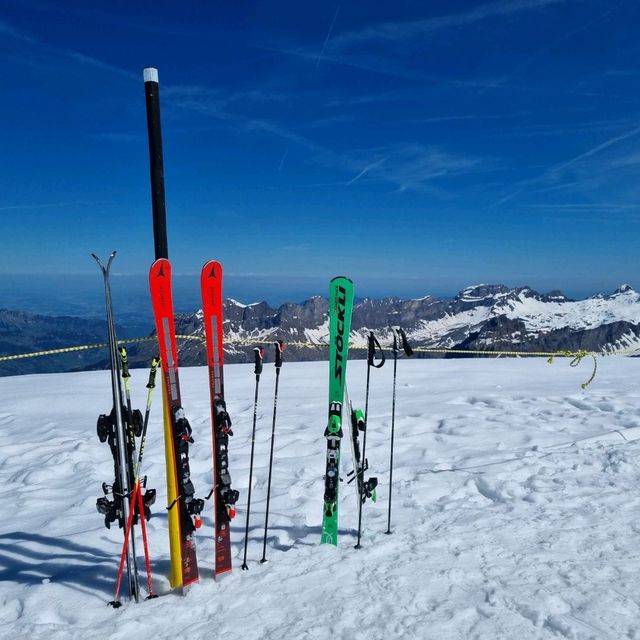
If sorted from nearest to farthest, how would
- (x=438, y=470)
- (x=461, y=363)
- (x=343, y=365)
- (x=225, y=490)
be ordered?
(x=225, y=490) → (x=343, y=365) → (x=438, y=470) → (x=461, y=363)

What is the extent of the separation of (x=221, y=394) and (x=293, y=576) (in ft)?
5.34

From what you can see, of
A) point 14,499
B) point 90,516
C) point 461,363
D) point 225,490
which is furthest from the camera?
point 461,363

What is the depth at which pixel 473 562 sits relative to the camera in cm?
432

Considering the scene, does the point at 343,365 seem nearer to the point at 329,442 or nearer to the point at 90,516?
the point at 329,442

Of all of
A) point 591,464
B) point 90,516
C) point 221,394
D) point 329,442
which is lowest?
point 90,516

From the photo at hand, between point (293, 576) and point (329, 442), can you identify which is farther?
point (329, 442)

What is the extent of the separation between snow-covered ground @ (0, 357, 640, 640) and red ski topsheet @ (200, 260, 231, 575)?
27 cm

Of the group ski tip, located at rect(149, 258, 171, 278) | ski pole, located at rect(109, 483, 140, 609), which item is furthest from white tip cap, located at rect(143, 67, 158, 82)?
ski pole, located at rect(109, 483, 140, 609)

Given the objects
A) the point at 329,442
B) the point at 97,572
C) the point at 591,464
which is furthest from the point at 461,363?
the point at 97,572

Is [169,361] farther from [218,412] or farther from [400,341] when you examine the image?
[400,341]

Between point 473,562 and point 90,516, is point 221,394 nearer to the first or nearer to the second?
point 473,562

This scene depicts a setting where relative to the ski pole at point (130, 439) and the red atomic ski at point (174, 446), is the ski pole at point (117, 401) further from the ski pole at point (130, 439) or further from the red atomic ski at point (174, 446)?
the red atomic ski at point (174, 446)

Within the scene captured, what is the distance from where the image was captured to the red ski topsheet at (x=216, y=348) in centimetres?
438

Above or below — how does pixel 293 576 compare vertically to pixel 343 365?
below
